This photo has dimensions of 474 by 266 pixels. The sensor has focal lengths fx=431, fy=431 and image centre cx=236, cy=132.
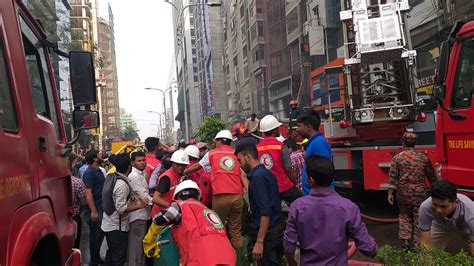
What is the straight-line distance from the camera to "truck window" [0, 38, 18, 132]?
6.86 ft

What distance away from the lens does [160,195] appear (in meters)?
A: 4.71

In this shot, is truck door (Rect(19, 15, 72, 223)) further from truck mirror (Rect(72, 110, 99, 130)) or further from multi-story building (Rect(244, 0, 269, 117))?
multi-story building (Rect(244, 0, 269, 117))

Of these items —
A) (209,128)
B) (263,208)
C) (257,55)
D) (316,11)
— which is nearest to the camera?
(263,208)

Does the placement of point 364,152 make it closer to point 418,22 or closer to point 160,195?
point 160,195

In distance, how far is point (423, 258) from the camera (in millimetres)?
2891

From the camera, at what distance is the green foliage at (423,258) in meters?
2.79

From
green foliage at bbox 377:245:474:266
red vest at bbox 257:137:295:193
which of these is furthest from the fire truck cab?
green foliage at bbox 377:245:474:266

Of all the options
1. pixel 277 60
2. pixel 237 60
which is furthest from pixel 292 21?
pixel 237 60

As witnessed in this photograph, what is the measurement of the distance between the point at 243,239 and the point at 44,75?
116 inches

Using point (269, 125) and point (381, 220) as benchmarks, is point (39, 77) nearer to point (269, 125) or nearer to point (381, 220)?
point (269, 125)

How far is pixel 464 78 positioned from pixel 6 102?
4.60 meters

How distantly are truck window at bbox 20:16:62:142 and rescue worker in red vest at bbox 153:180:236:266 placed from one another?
1114mm

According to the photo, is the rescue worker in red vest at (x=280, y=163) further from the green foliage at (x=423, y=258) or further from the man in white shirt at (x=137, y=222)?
the green foliage at (x=423, y=258)

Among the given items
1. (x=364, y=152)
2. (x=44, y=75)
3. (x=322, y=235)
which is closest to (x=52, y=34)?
(x=364, y=152)
